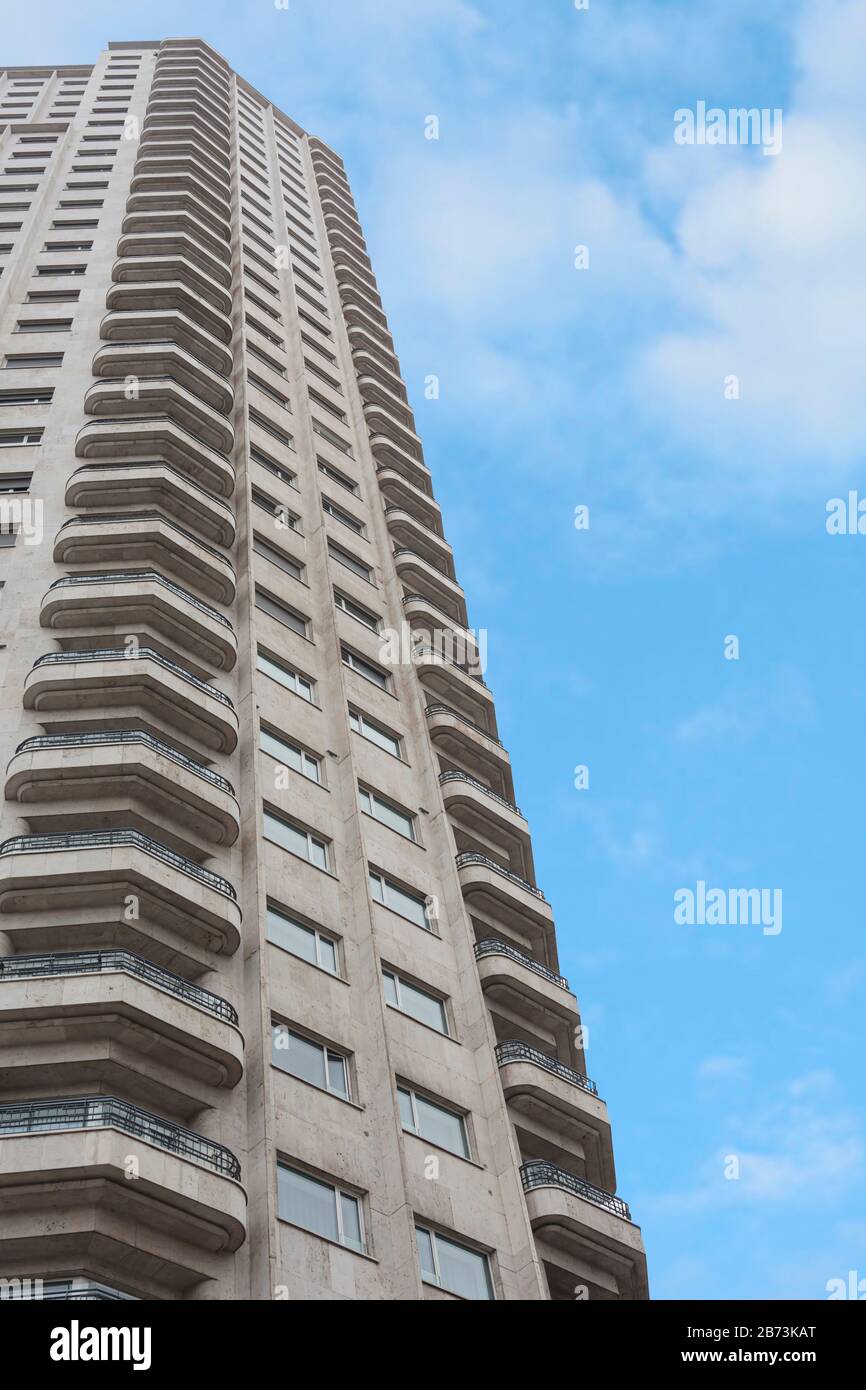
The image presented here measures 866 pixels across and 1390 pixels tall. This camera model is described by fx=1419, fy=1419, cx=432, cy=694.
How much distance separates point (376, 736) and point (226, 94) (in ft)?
172

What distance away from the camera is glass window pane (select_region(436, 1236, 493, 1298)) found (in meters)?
23.6

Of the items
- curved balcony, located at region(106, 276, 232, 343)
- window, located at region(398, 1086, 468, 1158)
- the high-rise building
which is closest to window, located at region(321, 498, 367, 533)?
the high-rise building

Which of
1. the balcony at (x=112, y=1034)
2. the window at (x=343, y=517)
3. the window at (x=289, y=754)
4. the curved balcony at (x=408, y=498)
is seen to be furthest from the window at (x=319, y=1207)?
the curved balcony at (x=408, y=498)

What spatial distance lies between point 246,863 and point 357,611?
1256cm

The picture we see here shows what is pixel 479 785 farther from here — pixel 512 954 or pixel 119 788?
pixel 119 788

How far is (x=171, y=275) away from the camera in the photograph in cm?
4881

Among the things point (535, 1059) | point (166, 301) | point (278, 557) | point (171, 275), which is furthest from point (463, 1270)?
point (171, 275)

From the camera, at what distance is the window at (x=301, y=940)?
89.2ft

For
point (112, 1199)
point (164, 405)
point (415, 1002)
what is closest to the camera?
point (112, 1199)

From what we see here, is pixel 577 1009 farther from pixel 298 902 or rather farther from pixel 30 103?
pixel 30 103

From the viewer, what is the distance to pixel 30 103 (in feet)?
238

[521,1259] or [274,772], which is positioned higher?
[274,772]

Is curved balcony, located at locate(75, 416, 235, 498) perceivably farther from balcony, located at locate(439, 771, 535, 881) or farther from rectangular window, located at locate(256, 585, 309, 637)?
balcony, located at locate(439, 771, 535, 881)
